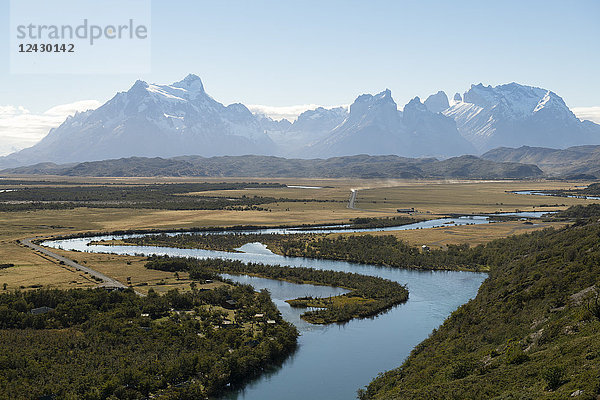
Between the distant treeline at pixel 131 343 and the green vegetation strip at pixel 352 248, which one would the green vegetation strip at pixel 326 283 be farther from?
the green vegetation strip at pixel 352 248

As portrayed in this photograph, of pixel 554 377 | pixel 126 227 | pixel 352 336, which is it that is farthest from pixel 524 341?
pixel 126 227

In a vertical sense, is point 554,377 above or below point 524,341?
above

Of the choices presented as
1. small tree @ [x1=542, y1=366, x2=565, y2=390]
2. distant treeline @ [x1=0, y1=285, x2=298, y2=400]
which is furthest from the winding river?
small tree @ [x1=542, y1=366, x2=565, y2=390]

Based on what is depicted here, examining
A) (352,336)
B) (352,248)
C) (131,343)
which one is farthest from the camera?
(352,248)

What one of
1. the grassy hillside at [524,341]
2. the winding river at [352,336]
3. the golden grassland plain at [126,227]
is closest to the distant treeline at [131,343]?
the winding river at [352,336]

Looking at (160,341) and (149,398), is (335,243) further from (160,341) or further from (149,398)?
(149,398)

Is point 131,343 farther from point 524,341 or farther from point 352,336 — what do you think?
point 524,341
